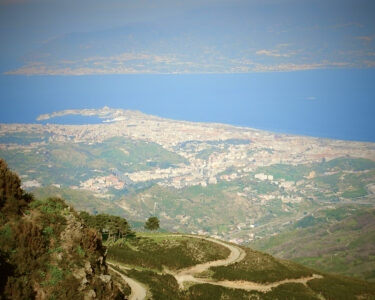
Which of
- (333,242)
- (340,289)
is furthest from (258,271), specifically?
(333,242)

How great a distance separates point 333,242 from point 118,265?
302 feet

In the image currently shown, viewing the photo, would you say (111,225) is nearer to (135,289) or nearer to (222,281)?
(222,281)

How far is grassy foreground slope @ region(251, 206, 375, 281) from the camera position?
81125 mm

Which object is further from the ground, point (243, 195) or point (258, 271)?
point (258, 271)

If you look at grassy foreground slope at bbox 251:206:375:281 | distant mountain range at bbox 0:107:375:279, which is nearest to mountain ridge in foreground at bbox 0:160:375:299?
grassy foreground slope at bbox 251:206:375:281

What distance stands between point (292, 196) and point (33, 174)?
394ft

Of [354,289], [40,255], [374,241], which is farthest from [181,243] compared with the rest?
[374,241]

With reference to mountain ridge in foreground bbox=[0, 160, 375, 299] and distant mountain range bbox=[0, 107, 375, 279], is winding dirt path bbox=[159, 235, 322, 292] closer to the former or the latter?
mountain ridge in foreground bbox=[0, 160, 375, 299]

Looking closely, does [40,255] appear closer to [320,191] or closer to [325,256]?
[325,256]

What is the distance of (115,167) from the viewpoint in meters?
197

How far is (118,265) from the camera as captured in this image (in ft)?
77.9

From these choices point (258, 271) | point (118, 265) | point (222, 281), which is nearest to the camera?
point (118, 265)

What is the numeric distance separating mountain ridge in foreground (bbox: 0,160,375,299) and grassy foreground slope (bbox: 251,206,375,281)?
2054 inches

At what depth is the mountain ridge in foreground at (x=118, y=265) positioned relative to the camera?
10.2 meters
